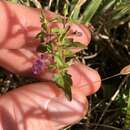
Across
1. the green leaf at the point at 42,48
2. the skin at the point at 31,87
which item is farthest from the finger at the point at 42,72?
the green leaf at the point at 42,48

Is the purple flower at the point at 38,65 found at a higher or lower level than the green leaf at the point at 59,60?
lower

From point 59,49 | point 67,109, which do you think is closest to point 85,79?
point 67,109

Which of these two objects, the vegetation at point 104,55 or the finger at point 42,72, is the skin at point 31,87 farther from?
the vegetation at point 104,55

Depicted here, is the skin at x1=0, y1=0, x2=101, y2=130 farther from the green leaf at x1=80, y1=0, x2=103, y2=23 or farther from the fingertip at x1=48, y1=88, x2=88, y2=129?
the green leaf at x1=80, y1=0, x2=103, y2=23

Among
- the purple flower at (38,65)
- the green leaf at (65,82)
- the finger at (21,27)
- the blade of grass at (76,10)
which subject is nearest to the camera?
the green leaf at (65,82)

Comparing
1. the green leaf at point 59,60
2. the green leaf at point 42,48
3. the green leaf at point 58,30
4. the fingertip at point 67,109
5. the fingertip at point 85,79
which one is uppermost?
the green leaf at point 58,30

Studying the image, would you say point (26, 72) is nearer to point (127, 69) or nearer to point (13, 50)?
point (13, 50)

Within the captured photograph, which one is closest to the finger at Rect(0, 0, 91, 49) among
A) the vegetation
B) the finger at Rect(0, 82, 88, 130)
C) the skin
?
the skin

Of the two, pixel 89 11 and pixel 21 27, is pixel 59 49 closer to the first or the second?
pixel 21 27

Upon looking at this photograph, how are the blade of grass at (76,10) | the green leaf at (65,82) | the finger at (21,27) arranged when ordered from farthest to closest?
1. the blade of grass at (76,10)
2. the finger at (21,27)
3. the green leaf at (65,82)
